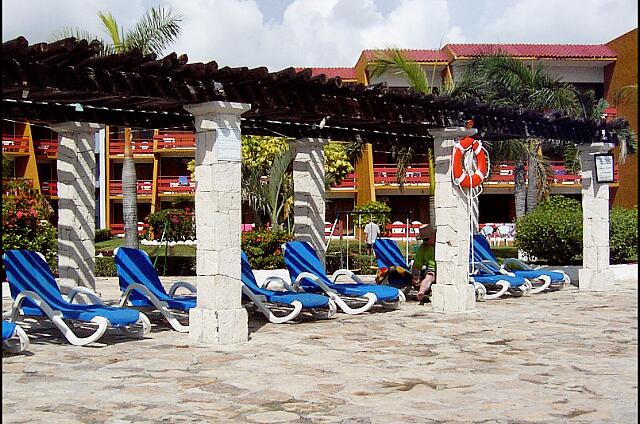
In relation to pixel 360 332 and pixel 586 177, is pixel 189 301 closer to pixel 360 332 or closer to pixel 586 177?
pixel 360 332

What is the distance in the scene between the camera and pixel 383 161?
43469 mm

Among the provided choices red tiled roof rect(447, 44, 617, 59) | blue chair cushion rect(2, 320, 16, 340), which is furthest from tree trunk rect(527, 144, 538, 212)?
blue chair cushion rect(2, 320, 16, 340)

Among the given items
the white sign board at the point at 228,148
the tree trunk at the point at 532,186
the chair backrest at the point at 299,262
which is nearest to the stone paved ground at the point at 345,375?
the chair backrest at the point at 299,262

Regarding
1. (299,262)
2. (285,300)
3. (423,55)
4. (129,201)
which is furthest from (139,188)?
(285,300)

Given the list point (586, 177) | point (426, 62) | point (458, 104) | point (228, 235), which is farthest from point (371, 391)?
point (426, 62)

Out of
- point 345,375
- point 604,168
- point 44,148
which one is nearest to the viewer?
point 345,375

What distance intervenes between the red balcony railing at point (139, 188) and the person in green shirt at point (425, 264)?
1275 inches

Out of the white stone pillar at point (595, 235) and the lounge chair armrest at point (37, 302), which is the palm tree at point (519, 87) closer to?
the white stone pillar at point (595, 235)

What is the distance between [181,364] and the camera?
832cm

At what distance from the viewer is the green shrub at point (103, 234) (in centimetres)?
3981

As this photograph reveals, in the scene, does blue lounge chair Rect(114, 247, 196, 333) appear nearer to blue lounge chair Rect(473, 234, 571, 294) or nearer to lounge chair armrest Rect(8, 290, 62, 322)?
lounge chair armrest Rect(8, 290, 62, 322)

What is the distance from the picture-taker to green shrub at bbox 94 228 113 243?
39812 millimetres

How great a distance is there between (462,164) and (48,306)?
6465 mm

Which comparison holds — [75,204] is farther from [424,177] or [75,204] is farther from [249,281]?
[424,177]
